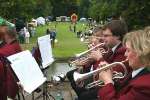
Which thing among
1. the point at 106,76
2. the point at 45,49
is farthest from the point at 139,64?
the point at 45,49

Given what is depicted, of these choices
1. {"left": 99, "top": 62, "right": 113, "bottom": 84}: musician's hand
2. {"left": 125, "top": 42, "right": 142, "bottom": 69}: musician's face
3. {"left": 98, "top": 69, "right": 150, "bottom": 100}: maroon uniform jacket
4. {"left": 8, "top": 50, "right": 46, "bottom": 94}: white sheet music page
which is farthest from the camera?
{"left": 8, "top": 50, "right": 46, "bottom": 94}: white sheet music page

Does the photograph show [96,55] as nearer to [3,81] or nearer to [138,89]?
[3,81]

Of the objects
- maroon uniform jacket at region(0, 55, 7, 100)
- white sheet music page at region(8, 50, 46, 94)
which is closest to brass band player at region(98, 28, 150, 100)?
maroon uniform jacket at region(0, 55, 7, 100)

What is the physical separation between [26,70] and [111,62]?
1.25 metres

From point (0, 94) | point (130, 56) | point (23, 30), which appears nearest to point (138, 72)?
point (130, 56)

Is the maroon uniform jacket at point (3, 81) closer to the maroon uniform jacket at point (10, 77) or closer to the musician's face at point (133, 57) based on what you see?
the maroon uniform jacket at point (10, 77)

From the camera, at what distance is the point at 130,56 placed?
491 centimetres

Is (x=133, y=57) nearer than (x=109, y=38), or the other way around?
(x=133, y=57)

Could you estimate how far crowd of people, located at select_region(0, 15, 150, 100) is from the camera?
477 cm

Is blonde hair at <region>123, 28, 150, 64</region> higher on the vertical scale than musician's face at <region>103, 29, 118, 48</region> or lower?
higher

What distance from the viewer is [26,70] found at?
730 cm

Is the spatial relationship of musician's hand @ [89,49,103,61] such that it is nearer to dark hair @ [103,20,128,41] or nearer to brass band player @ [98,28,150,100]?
dark hair @ [103,20,128,41]

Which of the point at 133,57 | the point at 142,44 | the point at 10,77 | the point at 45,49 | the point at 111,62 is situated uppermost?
the point at 142,44

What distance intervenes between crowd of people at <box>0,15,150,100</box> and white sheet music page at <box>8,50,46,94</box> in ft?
0.35
